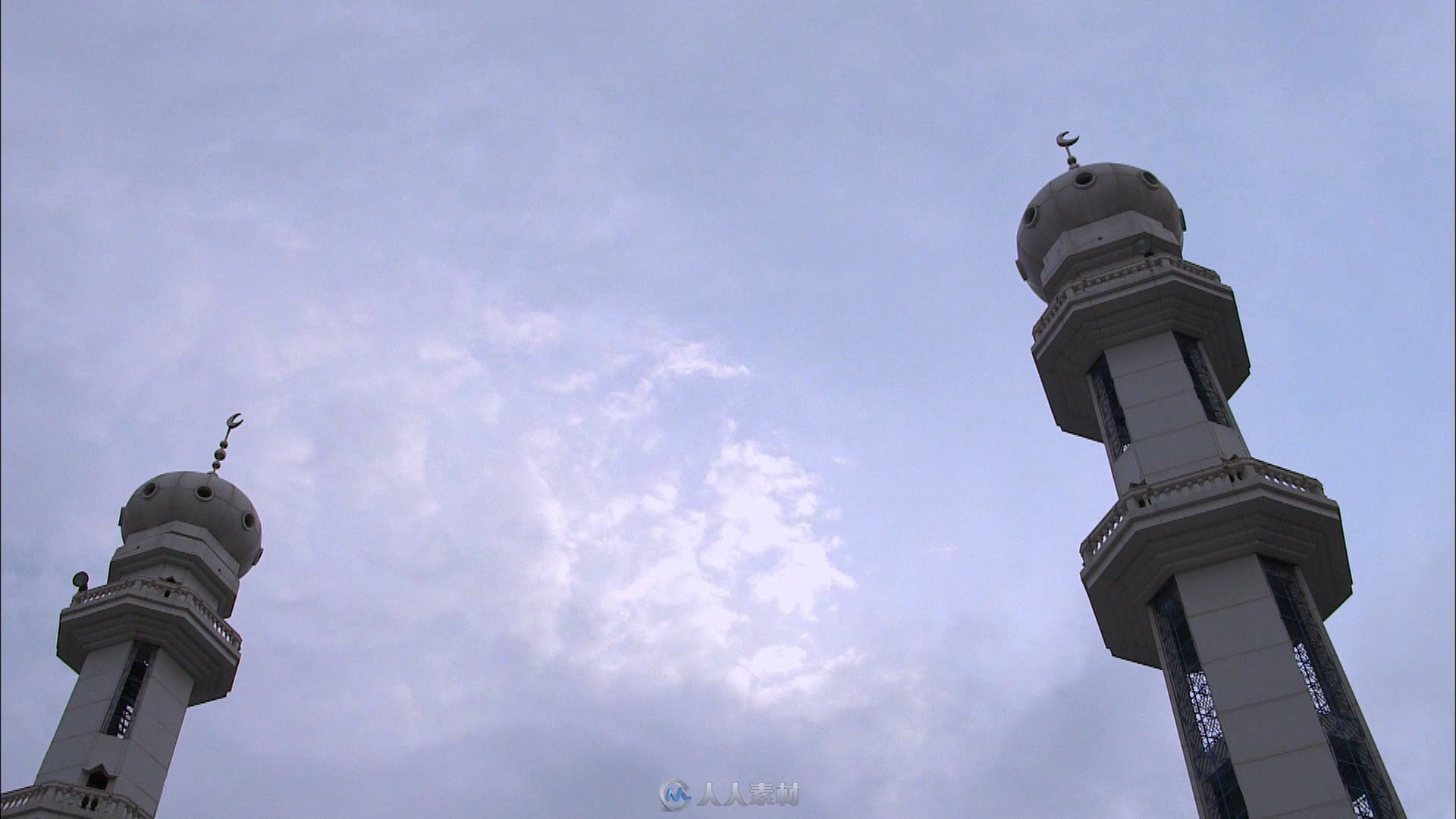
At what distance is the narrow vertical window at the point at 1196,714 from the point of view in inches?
1207

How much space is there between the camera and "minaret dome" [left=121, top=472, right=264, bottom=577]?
5088 centimetres

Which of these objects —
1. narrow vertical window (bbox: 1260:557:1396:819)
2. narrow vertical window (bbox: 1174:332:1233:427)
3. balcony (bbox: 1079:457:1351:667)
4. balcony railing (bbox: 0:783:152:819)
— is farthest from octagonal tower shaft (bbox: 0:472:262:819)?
narrow vertical window (bbox: 1174:332:1233:427)

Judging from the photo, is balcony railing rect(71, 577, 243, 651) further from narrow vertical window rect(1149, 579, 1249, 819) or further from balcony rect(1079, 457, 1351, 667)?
narrow vertical window rect(1149, 579, 1249, 819)

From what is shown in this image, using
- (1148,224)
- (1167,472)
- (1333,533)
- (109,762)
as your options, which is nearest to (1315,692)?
(1333,533)

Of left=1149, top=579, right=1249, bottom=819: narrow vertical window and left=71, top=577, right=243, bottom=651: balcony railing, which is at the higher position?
left=71, top=577, right=243, bottom=651: balcony railing

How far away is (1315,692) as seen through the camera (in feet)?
102

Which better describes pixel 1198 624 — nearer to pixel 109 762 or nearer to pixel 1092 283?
pixel 1092 283

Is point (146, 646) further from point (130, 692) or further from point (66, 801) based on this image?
point (66, 801)

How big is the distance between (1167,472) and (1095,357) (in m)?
6.03

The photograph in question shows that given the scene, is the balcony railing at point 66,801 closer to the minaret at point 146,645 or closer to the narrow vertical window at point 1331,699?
the minaret at point 146,645

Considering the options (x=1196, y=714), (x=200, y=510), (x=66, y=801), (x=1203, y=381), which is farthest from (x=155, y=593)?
(x=1203, y=381)

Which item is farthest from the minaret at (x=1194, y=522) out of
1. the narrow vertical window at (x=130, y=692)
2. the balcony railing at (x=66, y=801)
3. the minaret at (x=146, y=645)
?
the narrow vertical window at (x=130, y=692)

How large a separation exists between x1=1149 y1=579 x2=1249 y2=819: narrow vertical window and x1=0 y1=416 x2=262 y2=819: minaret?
34.2 m

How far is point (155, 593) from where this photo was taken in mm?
46031
